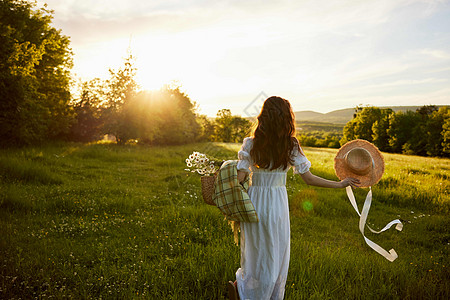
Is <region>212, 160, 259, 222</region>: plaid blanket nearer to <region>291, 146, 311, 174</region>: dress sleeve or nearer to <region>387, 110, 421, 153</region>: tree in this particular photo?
<region>291, 146, 311, 174</region>: dress sleeve

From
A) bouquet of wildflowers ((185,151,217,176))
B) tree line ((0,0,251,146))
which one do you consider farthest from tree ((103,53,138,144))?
bouquet of wildflowers ((185,151,217,176))

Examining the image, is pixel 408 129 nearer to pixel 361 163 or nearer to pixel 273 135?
pixel 361 163

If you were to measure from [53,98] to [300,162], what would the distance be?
18.7 m

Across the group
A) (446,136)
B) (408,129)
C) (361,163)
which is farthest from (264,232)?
(408,129)

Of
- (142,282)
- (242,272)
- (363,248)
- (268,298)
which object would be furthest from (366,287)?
(142,282)

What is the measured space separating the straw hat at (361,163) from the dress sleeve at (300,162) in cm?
80

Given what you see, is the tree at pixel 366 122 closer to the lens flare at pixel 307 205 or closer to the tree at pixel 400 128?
the tree at pixel 400 128

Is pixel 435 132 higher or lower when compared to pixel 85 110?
lower

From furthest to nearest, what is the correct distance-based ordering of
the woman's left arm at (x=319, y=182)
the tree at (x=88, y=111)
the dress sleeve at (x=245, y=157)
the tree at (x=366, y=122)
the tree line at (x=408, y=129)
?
the tree at (x=366, y=122) < the tree line at (x=408, y=129) < the tree at (x=88, y=111) < the woman's left arm at (x=319, y=182) < the dress sleeve at (x=245, y=157)

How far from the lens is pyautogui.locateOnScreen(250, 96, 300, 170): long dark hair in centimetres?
301

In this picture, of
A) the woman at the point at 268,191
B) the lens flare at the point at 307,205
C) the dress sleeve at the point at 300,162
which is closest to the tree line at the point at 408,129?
the lens flare at the point at 307,205

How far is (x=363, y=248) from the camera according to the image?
5.84 meters

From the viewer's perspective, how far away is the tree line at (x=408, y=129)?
3422cm

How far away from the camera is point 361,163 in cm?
350
